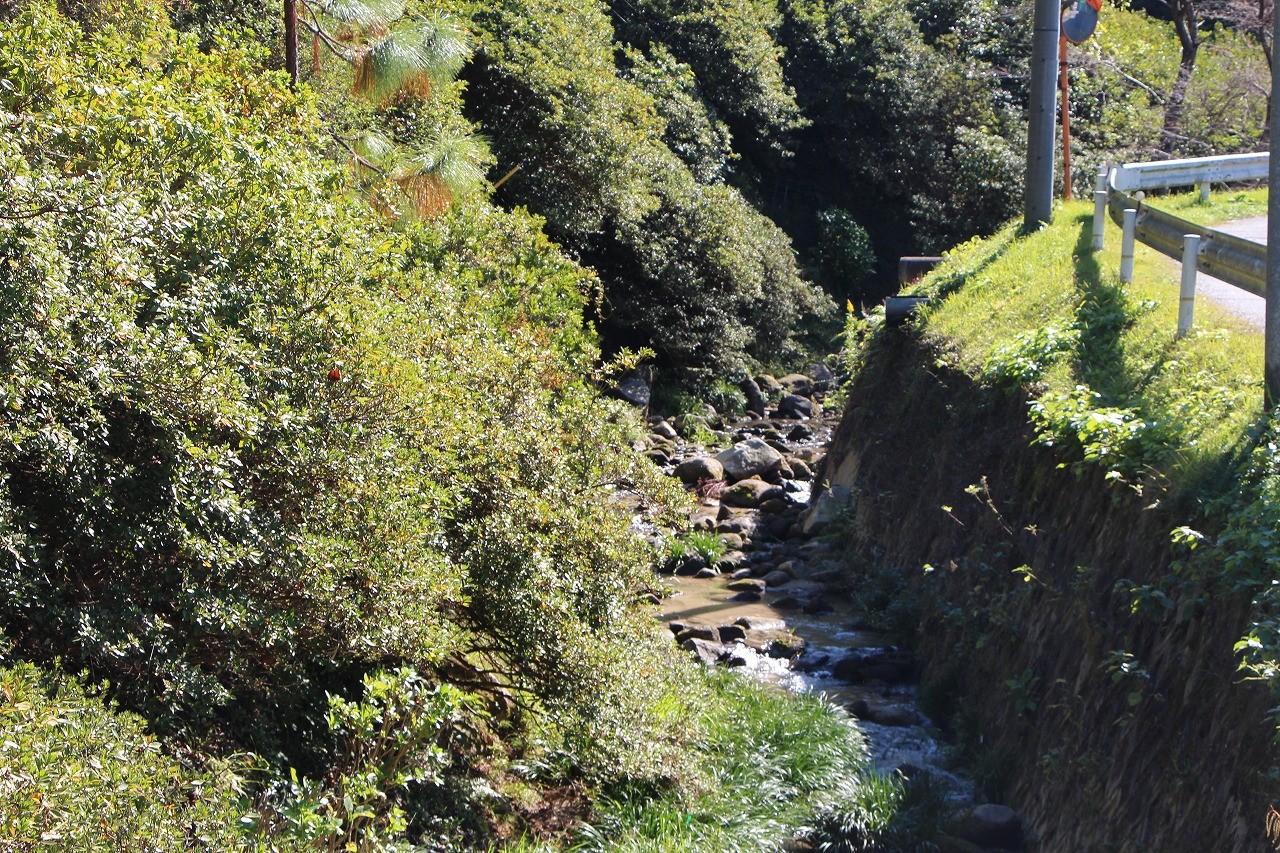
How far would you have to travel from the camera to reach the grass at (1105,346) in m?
7.09

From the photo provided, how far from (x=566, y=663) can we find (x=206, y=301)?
2677mm

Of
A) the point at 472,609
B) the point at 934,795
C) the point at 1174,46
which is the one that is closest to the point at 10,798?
the point at 472,609

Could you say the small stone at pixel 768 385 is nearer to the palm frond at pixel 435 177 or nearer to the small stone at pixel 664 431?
the small stone at pixel 664 431

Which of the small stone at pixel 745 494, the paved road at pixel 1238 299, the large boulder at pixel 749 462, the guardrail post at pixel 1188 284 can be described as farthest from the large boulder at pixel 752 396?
the guardrail post at pixel 1188 284

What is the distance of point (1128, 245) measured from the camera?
10.3m

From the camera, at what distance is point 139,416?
4484 millimetres

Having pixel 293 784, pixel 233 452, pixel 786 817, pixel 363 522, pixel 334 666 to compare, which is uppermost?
pixel 233 452

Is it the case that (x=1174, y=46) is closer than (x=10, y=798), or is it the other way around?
(x=10, y=798)

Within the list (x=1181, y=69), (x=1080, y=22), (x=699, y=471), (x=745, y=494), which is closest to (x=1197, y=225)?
(x=1080, y=22)

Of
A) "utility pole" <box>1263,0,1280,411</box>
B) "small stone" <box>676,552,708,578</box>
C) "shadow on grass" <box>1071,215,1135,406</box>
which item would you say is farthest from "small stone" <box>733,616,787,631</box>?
"utility pole" <box>1263,0,1280,411</box>

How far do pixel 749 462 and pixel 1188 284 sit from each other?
8937mm

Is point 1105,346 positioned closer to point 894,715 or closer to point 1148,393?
point 1148,393

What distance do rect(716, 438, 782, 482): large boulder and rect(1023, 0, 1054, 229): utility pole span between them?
464 cm

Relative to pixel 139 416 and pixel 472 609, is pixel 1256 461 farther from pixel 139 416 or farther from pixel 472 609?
pixel 139 416
